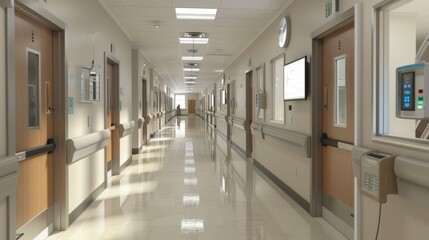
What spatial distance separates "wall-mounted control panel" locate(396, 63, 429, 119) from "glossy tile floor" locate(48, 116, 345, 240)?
6.24 ft

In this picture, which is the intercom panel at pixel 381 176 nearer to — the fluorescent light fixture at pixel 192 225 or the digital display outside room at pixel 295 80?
the fluorescent light fixture at pixel 192 225

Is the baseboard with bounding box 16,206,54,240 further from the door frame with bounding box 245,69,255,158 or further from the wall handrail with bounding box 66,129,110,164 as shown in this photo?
the door frame with bounding box 245,69,255,158

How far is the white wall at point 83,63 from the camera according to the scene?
418 centimetres

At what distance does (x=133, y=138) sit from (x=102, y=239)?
6212mm

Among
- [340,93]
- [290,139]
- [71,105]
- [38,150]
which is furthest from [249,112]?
[38,150]

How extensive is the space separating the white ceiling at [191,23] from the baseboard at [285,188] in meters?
2.86

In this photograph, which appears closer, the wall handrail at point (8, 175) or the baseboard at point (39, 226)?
the wall handrail at point (8, 175)

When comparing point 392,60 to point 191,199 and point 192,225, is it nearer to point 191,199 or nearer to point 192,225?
point 192,225

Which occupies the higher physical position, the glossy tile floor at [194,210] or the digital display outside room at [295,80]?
the digital display outside room at [295,80]

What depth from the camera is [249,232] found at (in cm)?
388

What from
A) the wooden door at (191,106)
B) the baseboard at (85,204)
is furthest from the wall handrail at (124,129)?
the wooden door at (191,106)

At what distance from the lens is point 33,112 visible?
11.4 ft

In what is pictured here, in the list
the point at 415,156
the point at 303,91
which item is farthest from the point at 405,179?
the point at 303,91

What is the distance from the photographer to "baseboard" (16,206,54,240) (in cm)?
328
